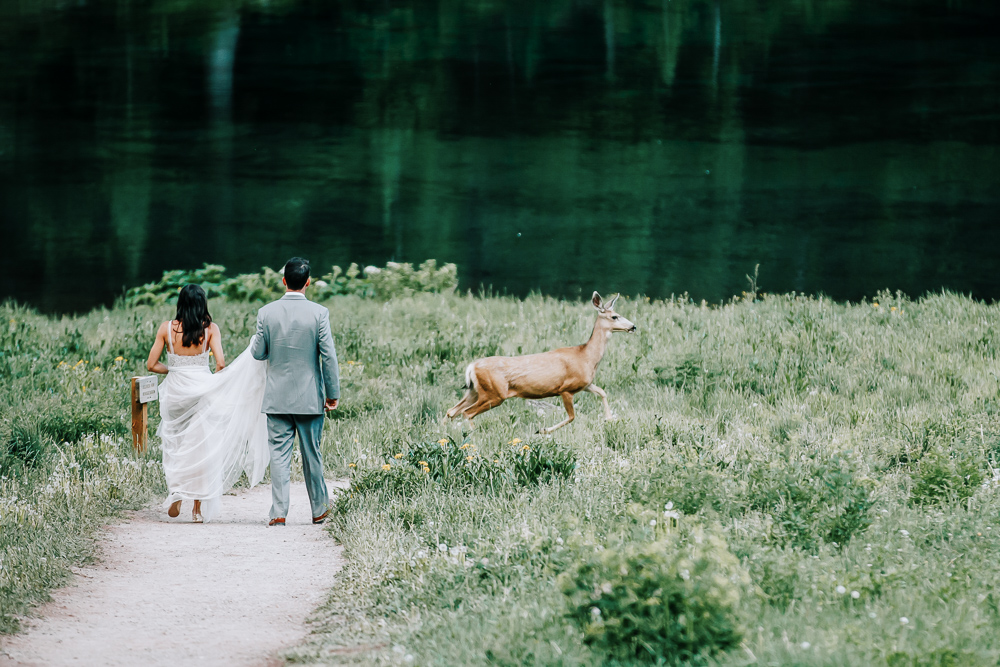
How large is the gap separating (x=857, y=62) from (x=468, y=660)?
20.2 m

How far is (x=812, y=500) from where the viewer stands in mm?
6062

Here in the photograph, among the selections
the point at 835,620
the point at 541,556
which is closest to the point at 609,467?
the point at 541,556

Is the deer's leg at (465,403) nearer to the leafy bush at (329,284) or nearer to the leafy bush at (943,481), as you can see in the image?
the leafy bush at (943,481)

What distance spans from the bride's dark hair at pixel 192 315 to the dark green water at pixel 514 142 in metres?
12.9

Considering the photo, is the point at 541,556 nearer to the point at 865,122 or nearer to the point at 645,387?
the point at 645,387

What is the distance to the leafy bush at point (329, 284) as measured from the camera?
18.4 metres

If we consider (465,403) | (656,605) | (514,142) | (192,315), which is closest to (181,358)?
(192,315)

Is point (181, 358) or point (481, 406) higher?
point (181, 358)

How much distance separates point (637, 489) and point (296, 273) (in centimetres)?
324

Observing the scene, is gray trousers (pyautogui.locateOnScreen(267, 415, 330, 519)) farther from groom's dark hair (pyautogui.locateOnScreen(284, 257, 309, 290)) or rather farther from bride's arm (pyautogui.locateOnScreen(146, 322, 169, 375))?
bride's arm (pyautogui.locateOnScreen(146, 322, 169, 375))

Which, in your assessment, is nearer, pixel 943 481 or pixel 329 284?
pixel 943 481

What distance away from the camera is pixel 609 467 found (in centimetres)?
741

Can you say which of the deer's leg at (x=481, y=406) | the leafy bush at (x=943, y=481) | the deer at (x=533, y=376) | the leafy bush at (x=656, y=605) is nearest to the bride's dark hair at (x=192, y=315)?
the deer at (x=533, y=376)

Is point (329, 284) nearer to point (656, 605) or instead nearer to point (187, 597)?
point (187, 597)
